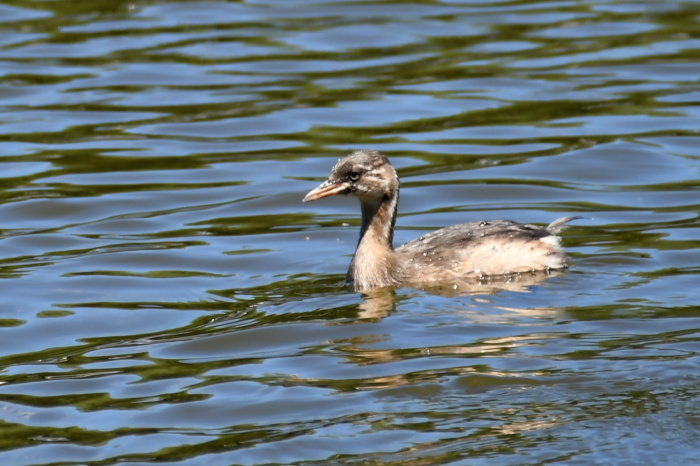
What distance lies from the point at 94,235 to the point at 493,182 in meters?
3.93

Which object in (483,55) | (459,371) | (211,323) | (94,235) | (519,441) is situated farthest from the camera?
(483,55)

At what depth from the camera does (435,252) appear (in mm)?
11328

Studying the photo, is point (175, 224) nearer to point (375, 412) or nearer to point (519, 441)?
point (375, 412)

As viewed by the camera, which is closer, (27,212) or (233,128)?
(27,212)

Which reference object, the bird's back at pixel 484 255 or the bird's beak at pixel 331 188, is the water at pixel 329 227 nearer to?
the bird's back at pixel 484 255

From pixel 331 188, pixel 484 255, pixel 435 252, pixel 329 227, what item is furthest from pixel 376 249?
pixel 329 227

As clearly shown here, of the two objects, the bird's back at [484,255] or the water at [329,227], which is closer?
the water at [329,227]

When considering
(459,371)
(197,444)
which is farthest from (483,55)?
(197,444)

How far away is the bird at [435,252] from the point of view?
11.3 metres

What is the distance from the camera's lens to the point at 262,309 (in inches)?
418

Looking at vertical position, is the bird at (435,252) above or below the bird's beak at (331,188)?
below

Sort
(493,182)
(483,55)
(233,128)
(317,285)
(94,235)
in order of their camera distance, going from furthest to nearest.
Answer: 1. (483,55)
2. (233,128)
3. (493,182)
4. (94,235)
5. (317,285)

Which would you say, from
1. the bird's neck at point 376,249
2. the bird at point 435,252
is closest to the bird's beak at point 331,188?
the bird at point 435,252

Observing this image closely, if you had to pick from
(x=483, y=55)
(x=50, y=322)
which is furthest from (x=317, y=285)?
(x=483, y=55)
